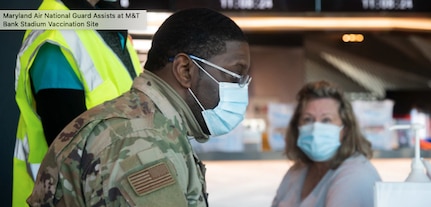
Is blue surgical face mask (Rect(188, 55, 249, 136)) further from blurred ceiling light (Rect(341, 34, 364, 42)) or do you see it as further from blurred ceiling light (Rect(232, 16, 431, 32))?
blurred ceiling light (Rect(341, 34, 364, 42))

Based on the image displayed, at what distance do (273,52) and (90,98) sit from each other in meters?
4.81

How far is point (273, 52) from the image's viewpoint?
6613mm

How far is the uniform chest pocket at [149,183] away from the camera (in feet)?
3.97

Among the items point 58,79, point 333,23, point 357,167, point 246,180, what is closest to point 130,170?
point 58,79

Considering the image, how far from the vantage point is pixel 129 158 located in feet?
4.04

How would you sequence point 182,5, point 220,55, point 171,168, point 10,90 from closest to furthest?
1. point 171,168
2. point 220,55
3. point 10,90
4. point 182,5

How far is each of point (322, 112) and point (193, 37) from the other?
1448 millimetres

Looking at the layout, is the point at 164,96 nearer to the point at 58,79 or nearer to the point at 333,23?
the point at 58,79

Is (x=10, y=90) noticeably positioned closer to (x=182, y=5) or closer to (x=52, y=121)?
(x=52, y=121)

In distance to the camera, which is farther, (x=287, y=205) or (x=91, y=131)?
(x=287, y=205)

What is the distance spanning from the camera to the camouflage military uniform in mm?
1222

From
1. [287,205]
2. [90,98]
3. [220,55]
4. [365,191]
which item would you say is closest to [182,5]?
[287,205]

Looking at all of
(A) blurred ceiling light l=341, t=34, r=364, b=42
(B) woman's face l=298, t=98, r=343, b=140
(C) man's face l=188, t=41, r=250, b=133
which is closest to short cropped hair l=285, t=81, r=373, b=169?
(B) woman's face l=298, t=98, r=343, b=140

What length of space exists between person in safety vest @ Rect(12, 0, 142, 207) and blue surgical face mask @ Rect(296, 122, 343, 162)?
913 millimetres
